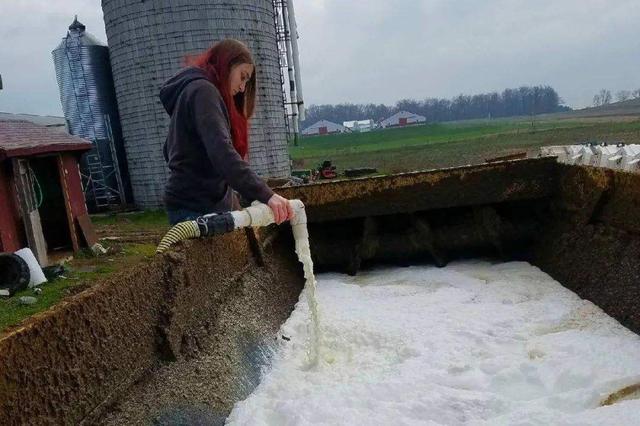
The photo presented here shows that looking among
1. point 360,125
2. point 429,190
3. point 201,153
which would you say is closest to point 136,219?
point 429,190

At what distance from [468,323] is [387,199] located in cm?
161

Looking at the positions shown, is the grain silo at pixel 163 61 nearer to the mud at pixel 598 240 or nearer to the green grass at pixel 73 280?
the green grass at pixel 73 280

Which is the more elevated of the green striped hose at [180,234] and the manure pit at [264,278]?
the green striped hose at [180,234]

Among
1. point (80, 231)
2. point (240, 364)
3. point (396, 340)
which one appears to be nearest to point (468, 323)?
point (396, 340)

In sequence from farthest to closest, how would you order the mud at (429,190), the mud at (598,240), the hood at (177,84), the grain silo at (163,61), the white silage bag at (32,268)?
the grain silo at (163,61)
the white silage bag at (32,268)
the mud at (429,190)
the mud at (598,240)
the hood at (177,84)

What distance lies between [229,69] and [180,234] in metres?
0.83

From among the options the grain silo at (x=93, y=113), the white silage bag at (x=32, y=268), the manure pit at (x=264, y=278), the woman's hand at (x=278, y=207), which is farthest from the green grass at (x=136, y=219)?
the woman's hand at (x=278, y=207)

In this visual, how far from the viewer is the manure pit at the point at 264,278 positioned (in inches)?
66.2

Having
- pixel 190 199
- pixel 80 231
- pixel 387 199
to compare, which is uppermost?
pixel 190 199

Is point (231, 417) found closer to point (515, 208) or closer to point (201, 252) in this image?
point (201, 252)

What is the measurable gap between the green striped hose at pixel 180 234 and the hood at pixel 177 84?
1.92ft

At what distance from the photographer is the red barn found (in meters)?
6.59

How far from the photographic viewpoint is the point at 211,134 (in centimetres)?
241

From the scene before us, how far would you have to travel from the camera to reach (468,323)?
3.18 m
